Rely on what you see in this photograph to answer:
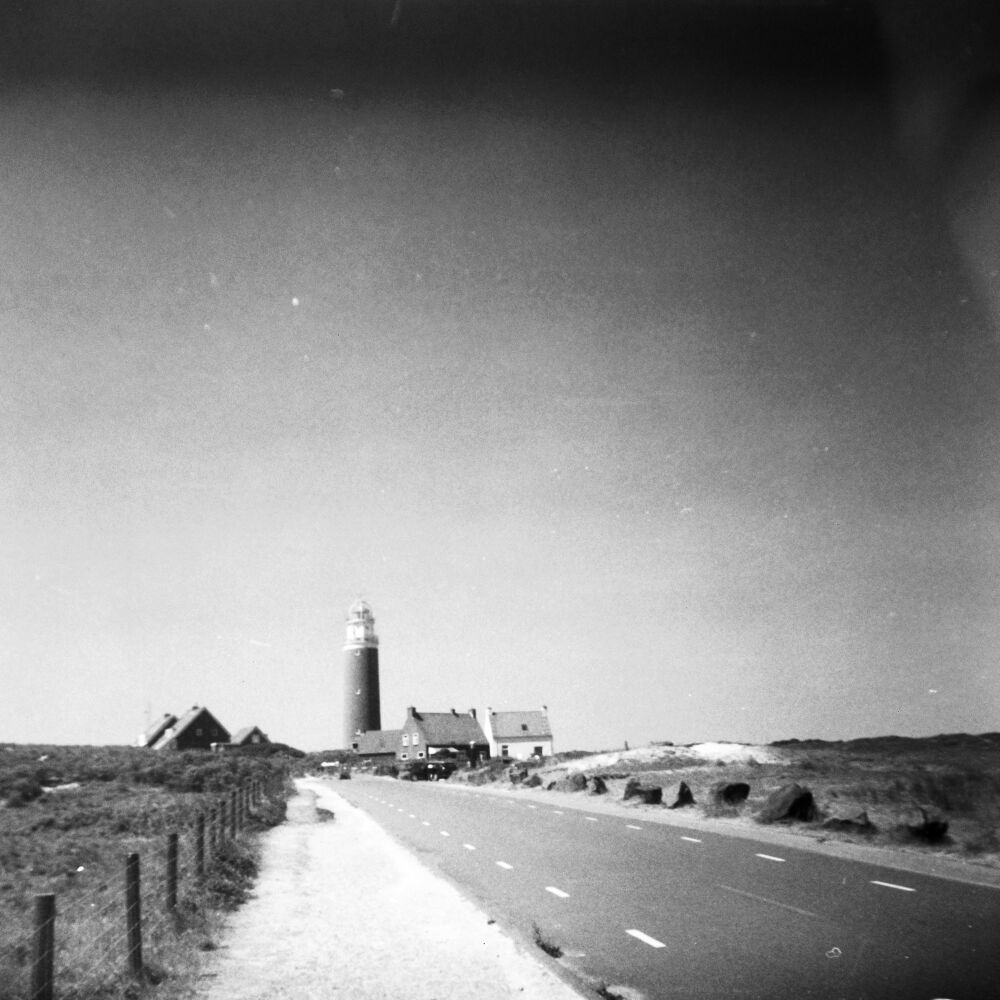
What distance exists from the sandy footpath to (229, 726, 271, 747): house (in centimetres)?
11320

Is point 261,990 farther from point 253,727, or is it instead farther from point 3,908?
point 253,727

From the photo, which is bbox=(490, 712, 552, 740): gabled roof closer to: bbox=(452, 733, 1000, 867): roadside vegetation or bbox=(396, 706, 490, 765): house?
bbox=(396, 706, 490, 765): house

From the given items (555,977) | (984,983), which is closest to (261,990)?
(555,977)

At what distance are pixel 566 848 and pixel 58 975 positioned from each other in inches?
493

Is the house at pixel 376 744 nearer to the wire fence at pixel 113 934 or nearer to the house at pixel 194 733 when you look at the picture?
the house at pixel 194 733

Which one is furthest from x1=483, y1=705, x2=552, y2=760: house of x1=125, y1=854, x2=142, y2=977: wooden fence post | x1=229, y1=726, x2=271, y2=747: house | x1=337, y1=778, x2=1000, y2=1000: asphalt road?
x1=125, y1=854, x2=142, y2=977: wooden fence post

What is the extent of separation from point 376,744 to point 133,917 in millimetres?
116852

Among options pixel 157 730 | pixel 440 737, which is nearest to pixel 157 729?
pixel 157 730

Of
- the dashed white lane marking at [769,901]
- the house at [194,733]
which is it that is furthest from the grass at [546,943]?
the house at [194,733]

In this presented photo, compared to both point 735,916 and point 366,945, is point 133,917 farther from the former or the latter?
point 735,916

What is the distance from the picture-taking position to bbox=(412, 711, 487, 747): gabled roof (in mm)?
120250

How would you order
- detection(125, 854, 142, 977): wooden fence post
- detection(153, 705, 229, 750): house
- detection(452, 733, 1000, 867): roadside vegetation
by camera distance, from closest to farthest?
detection(125, 854, 142, 977): wooden fence post → detection(452, 733, 1000, 867): roadside vegetation → detection(153, 705, 229, 750): house

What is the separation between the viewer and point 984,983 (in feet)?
24.3

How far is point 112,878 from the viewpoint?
9.13m
